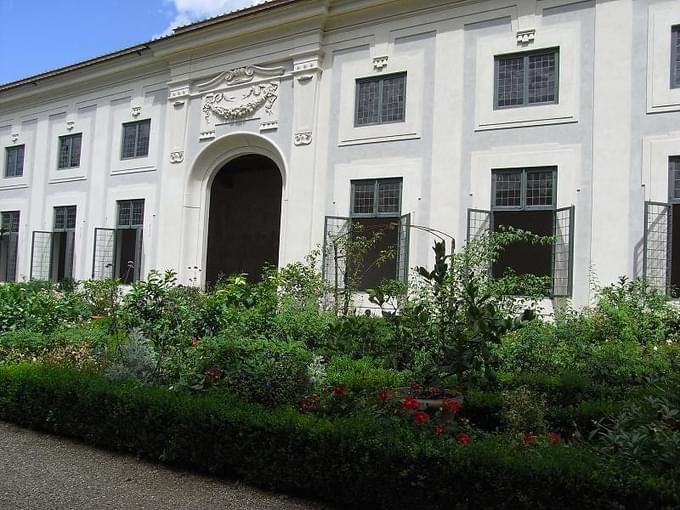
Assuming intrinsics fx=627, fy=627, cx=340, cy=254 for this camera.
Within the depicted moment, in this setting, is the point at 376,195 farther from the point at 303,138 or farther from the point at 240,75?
the point at 240,75

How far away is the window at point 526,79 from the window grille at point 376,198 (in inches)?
119

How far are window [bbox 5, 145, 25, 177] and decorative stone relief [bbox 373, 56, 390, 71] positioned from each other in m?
15.0

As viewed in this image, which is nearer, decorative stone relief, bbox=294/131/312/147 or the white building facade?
the white building facade

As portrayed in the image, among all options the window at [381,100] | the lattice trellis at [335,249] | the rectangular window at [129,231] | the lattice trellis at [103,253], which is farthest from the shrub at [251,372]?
the lattice trellis at [103,253]

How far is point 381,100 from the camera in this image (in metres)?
15.4

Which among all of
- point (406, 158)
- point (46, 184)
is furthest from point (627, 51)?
point (46, 184)

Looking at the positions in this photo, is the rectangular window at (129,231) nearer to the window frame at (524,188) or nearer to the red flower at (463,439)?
the window frame at (524,188)

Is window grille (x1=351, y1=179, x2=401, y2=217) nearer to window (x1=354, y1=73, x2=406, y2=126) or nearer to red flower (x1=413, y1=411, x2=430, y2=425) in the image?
window (x1=354, y1=73, x2=406, y2=126)

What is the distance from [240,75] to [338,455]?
1443 cm

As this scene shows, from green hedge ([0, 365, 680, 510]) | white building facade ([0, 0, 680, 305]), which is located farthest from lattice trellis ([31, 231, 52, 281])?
green hedge ([0, 365, 680, 510])

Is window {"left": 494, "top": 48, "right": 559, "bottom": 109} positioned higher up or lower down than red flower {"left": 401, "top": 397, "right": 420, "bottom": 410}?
higher up

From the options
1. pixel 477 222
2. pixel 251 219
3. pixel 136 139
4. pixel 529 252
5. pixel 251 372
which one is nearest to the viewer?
pixel 251 372

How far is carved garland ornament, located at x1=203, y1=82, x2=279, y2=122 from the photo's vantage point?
1680 cm

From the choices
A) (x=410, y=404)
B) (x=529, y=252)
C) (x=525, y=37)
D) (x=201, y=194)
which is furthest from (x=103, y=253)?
(x=410, y=404)
